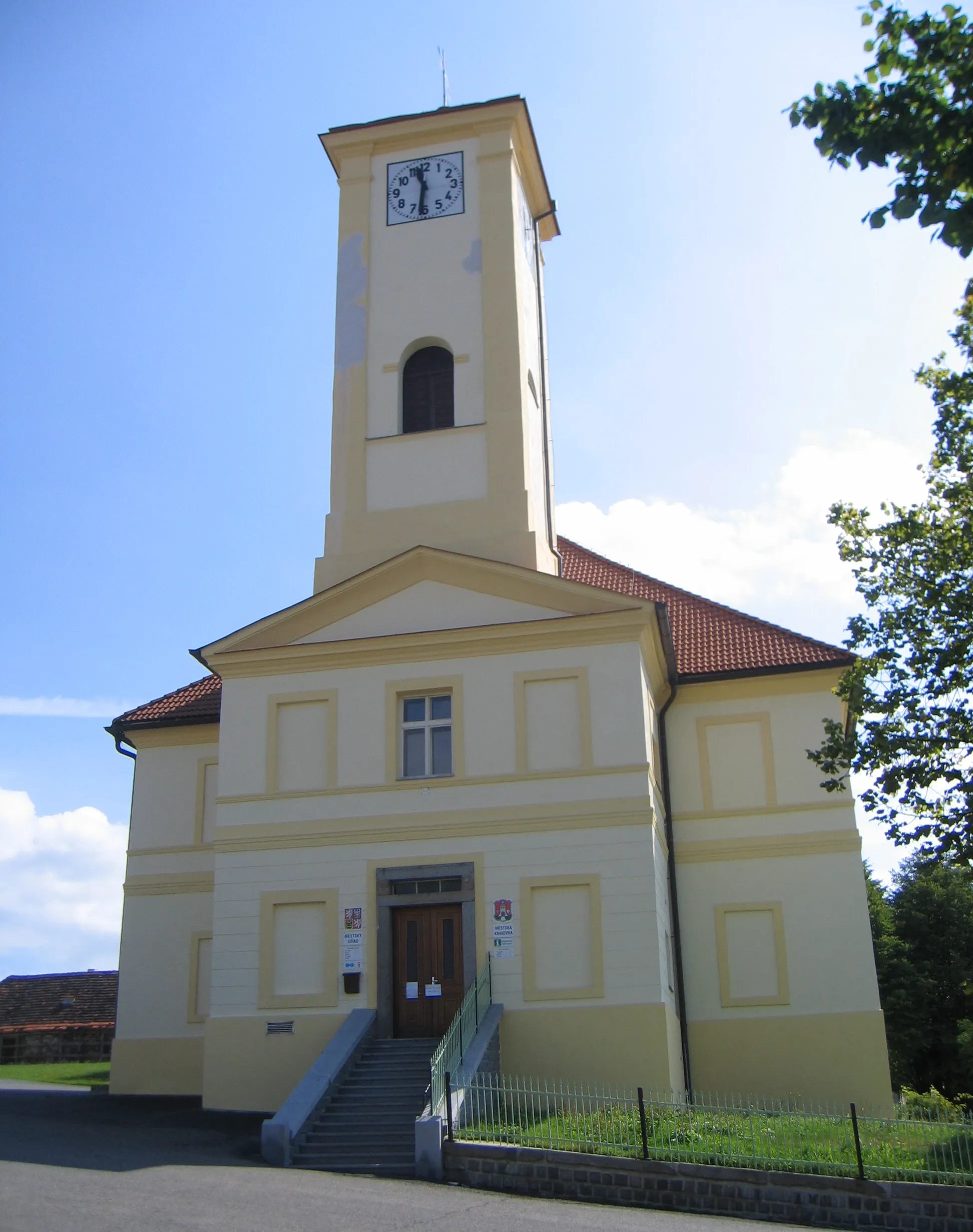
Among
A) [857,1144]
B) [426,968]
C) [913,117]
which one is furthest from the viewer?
[426,968]

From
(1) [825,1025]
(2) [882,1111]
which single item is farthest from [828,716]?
(2) [882,1111]

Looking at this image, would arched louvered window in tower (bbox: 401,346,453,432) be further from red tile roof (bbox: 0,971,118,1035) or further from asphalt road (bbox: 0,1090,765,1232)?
red tile roof (bbox: 0,971,118,1035)

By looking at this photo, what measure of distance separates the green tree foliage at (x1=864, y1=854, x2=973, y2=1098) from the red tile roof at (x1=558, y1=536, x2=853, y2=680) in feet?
59.3

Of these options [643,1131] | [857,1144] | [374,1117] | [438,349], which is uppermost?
[438,349]

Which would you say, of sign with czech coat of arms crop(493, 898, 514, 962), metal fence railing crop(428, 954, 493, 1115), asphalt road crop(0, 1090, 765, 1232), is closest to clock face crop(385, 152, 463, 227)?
sign with czech coat of arms crop(493, 898, 514, 962)

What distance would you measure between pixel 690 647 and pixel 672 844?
4.10 meters

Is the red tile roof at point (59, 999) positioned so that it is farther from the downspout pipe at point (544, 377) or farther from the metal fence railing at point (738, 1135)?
the metal fence railing at point (738, 1135)

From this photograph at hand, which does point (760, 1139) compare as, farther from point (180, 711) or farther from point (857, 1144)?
point (180, 711)

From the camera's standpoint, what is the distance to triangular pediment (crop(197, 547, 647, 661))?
2214cm

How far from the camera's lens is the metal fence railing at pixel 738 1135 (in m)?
13.6

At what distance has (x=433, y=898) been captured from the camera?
20719 mm

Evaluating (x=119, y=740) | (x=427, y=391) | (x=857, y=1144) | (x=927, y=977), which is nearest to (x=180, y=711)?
(x=119, y=740)

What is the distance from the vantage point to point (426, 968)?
20.5 m

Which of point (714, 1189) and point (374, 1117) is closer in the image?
point (714, 1189)
